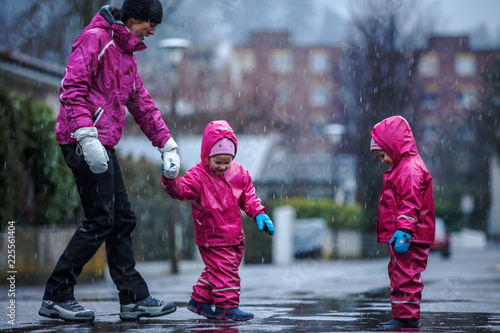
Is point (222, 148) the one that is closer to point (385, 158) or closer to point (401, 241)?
point (385, 158)

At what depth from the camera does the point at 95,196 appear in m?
5.34

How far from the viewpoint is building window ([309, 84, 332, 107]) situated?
87125mm

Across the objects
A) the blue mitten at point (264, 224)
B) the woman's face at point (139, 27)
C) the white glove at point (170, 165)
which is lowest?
the blue mitten at point (264, 224)

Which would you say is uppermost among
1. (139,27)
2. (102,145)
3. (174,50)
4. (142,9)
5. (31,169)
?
(174,50)

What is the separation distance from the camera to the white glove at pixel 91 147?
510 cm

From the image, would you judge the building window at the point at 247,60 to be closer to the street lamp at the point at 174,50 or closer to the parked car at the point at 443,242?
the parked car at the point at 443,242

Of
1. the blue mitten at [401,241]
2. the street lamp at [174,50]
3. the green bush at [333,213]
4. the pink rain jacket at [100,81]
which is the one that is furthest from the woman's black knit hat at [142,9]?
the green bush at [333,213]

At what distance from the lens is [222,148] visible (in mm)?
5844

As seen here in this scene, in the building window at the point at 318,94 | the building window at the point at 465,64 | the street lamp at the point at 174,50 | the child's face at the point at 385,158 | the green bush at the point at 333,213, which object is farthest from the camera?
the building window at the point at 318,94

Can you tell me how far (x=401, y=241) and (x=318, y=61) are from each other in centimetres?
8420

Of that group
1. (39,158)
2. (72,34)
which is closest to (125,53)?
(39,158)

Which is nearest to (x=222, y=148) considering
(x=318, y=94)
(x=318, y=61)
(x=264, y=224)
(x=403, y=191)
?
(x=264, y=224)

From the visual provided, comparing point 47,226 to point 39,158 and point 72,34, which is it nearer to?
point 39,158

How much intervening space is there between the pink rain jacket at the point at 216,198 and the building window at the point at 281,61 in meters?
81.1
